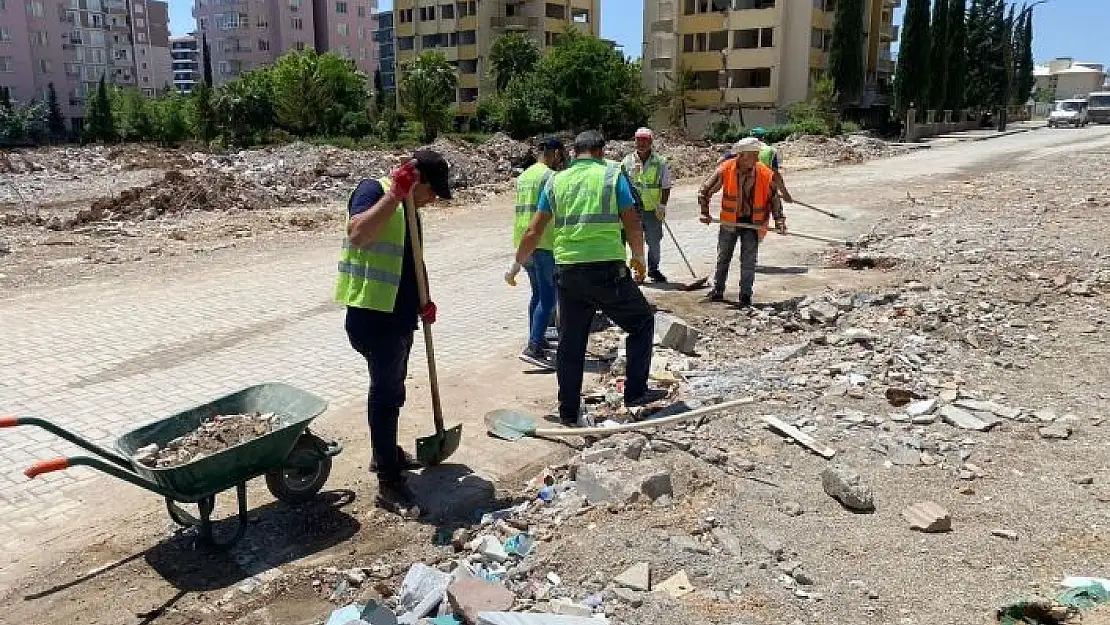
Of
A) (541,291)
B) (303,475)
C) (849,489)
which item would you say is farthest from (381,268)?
(541,291)

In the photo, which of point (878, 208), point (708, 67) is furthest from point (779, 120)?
point (878, 208)

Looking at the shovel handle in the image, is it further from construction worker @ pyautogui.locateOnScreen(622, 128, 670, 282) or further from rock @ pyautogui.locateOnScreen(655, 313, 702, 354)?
construction worker @ pyautogui.locateOnScreen(622, 128, 670, 282)

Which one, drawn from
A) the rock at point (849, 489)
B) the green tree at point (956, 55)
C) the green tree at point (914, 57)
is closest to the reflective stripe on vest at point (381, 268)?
the rock at point (849, 489)

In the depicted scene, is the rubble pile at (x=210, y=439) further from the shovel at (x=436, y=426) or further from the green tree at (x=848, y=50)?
the green tree at (x=848, y=50)

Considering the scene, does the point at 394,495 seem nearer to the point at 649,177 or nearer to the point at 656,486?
the point at 656,486

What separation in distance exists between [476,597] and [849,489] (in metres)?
2.00

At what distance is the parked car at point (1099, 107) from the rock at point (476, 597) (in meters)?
58.0

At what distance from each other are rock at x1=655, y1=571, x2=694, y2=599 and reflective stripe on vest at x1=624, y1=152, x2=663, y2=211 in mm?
6418

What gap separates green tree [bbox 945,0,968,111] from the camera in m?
49.0

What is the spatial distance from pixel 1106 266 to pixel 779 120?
142 ft

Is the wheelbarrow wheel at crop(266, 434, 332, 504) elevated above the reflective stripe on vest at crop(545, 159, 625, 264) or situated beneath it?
situated beneath

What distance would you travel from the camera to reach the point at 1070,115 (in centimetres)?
5062

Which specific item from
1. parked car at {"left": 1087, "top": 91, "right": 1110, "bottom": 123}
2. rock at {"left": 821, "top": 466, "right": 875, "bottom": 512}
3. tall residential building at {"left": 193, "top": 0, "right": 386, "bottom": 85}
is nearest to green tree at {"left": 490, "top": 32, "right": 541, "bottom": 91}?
parked car at {"left": 1087, "top": 91, "right": 1110, "bottom": 123}

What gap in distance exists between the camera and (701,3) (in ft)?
182
